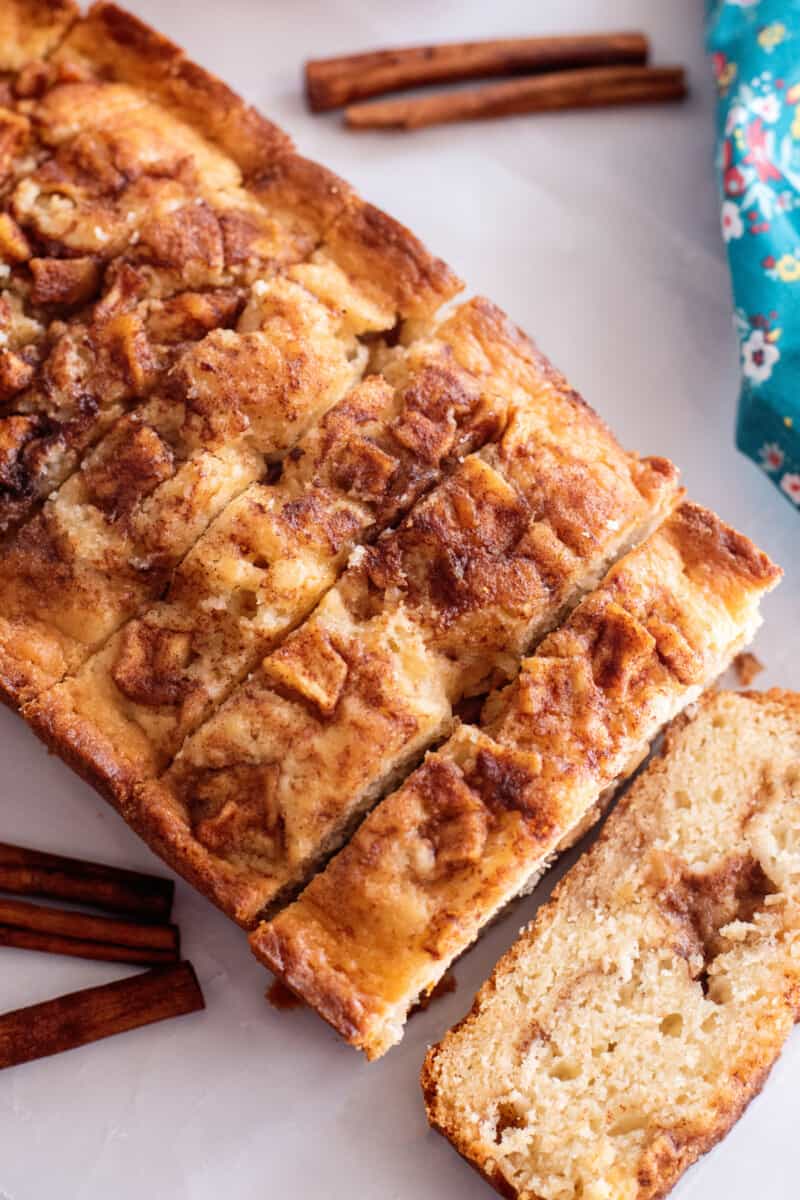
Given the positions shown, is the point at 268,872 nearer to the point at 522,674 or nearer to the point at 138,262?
the point at 522,674

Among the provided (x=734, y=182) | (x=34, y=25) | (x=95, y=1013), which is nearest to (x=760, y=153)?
(x=734, y=182)

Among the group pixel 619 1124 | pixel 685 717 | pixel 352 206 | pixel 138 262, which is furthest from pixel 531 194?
pixel 619 1124

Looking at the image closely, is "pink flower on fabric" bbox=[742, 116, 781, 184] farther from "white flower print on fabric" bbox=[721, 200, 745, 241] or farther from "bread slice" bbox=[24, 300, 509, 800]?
"bread slice" bbox=[24, 300, 509, 800]

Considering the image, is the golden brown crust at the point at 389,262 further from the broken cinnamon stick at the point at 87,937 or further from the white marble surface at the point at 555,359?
the broken cinnamon stick at the point at 87,937

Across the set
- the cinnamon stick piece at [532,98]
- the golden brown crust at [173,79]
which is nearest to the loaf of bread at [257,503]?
the golden brown crust at [173,79]

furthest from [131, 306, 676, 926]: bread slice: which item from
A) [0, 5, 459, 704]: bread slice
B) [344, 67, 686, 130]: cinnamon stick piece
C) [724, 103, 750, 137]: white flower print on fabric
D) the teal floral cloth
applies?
[344, 67, 686, 130]: cinnamon stick piece

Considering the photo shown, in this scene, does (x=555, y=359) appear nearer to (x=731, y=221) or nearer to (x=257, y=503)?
(x=731, y=221)
